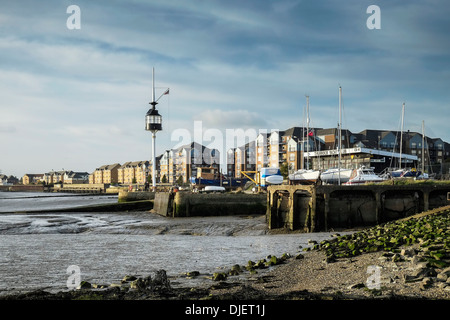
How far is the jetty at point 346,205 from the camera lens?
3033 centimetres

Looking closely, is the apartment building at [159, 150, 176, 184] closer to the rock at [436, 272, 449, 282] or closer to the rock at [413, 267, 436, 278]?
the rock at [413, 267, 436, 278]

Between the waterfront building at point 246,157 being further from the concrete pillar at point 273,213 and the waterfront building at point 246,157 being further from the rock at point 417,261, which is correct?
the rock at point 417,261

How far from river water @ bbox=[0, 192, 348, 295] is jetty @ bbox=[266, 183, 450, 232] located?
1981 mm

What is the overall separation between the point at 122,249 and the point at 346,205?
1691 cm

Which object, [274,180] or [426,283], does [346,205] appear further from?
[274,180]

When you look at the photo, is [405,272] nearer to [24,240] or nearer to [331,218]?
[331,218]

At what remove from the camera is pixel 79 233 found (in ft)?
103

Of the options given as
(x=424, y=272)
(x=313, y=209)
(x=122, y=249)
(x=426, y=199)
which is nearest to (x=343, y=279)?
(x=424, y=272)

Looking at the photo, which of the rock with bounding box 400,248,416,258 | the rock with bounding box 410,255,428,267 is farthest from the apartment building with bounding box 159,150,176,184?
the rock with bounding box 410,255,428,267

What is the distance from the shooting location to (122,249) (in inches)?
898

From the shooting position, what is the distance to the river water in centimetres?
1584

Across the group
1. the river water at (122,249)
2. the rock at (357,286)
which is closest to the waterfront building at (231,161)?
the river water at (122,249)
